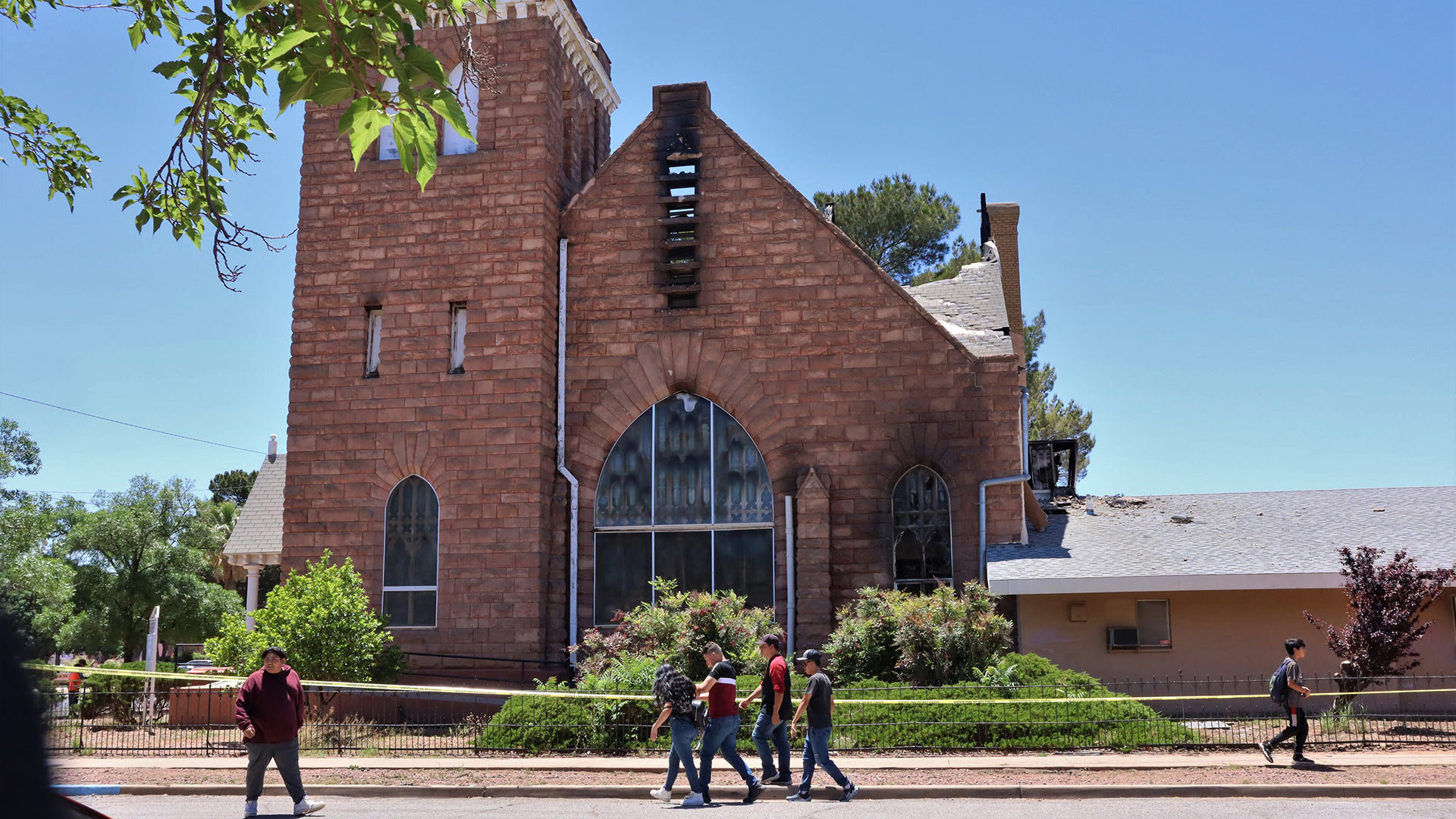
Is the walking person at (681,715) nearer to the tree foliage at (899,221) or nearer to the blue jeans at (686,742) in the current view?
the blue jeans at (686,742)

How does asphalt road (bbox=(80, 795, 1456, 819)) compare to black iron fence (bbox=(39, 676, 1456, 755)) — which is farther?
black iron fence (bbox=(39, 676, 1456, 755))

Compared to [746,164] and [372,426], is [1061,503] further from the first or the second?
[372,426]

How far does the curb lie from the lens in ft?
41.0

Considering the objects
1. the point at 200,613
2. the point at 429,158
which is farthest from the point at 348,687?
the point at 200,613

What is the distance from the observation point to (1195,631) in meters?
20.0

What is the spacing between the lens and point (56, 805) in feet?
4.95

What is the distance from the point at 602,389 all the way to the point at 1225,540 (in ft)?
36.4

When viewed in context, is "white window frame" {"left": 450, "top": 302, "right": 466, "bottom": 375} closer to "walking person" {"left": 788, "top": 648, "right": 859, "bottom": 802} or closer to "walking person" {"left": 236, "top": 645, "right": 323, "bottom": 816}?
"walking person" {"left": 236, "top": 645, "right": 323, "bottom": 816}

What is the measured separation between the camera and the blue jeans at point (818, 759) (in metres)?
12.4

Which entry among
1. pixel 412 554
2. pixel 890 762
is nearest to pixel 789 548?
pixel 412 554

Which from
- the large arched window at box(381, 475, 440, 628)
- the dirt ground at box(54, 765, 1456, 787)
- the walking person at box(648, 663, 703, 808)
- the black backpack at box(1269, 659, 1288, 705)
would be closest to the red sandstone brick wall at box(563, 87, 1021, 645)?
the large arched window at box(381, 475, 440, 628)

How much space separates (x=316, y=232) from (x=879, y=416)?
35.9 feet

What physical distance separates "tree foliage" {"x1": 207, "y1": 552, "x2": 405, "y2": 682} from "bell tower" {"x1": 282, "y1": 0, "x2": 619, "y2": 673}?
1.43m

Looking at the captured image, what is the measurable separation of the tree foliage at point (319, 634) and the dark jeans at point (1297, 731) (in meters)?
13.2
